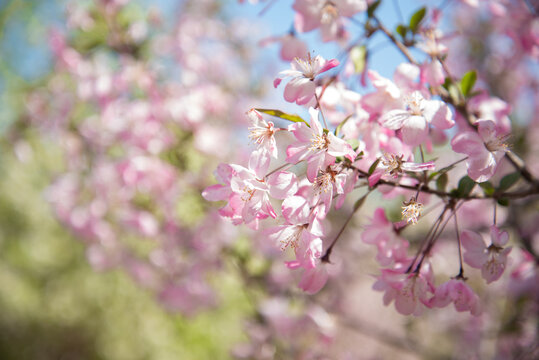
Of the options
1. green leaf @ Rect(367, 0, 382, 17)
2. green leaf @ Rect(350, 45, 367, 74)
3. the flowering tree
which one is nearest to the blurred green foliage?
the flowering tree

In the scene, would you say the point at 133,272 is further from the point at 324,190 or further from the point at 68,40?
the point at 324,190

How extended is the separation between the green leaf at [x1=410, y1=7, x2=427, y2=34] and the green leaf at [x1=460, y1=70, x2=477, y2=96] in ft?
0.50

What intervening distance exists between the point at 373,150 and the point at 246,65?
287 centimetres

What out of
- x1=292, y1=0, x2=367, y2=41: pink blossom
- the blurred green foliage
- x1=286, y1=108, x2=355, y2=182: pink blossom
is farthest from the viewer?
the blurred green foliage

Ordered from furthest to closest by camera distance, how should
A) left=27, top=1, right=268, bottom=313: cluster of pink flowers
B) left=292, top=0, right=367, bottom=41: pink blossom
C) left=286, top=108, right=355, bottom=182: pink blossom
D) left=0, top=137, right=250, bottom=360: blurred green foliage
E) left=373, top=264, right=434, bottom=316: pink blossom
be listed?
left=0, top=137, right=250, bottom=360: blurred green foliage → left=27, top=1, right=268, bottom=313: cluster of pink flowers → left=292, top=0, right=367, bottom=41: pink blossom → left=373, top=264, right=434, bottom=316: pink blossom → left=286, top=108, right=355, bottom=182: pink blossom

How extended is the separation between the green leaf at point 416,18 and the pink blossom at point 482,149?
1.06 feet

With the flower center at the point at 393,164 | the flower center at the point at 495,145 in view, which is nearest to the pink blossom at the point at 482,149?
the flower center at the point at 495,145

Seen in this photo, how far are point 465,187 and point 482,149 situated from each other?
0.24ft

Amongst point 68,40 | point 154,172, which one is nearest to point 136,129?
point 154,172

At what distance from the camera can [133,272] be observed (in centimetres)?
200

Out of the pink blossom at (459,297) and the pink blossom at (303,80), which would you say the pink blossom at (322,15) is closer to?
the pink blossom at (303,80)

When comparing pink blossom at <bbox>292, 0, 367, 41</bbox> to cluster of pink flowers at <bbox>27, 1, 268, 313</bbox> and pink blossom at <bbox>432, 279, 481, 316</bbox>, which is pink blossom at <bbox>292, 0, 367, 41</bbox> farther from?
cluster of pink flowers at <bbox>27, 1, 268, 313</bbox>

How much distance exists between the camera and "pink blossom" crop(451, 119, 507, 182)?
0.56m

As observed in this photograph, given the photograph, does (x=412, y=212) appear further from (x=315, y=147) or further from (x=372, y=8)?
(x=372, y=8)
